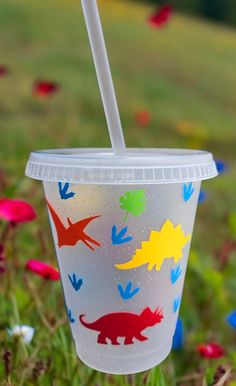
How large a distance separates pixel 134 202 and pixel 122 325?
14 cm

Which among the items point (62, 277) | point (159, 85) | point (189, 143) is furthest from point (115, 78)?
point (62, 277)

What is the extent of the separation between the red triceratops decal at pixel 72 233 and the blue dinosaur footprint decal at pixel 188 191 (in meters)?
0.11

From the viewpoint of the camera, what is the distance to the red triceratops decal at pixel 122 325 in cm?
59

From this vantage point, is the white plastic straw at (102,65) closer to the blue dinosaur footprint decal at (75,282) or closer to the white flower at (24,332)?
the blue dinosaur footprint decal at (75,282)

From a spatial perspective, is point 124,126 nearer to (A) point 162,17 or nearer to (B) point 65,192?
(A) point 162,17

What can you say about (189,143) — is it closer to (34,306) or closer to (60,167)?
(34,306)

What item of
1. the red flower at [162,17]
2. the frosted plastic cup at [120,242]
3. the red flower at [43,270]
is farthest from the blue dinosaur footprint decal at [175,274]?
the red flower at [162,17]

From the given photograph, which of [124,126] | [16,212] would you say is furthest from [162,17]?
[124,126]

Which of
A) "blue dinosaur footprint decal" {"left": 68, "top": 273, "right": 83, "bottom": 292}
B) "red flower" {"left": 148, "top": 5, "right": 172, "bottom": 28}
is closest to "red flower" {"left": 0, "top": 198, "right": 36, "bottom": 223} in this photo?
"blue dinosaur footprint decal" {"left": 68, "top": 273, "right": 83, "bottom": 292}

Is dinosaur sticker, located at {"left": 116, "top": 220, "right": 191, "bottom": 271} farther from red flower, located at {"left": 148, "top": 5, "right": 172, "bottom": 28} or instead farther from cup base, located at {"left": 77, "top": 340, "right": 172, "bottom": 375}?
red flower, located at {"left": 148, "top": 5, "right": 172, "bottom": 28}

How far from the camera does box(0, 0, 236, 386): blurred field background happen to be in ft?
2.63

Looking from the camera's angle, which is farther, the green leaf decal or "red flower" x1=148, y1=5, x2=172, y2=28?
"red flower" x1=148, y1=5, x2=172, y2=28

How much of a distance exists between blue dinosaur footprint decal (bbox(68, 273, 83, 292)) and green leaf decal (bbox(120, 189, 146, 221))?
0.09 m

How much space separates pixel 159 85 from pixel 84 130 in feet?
4.04
